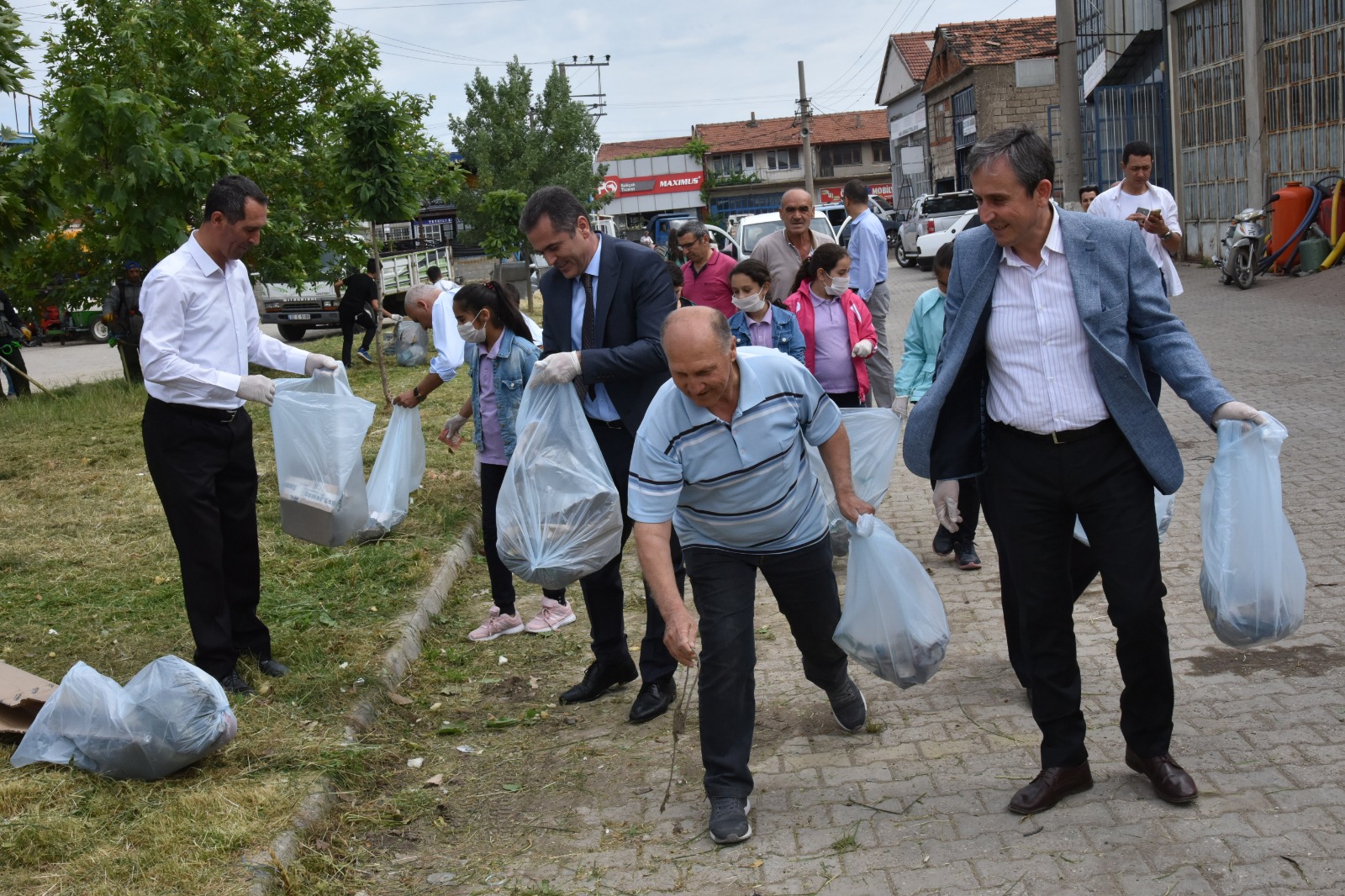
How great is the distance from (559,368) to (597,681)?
56.7 inches

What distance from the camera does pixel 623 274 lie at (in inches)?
189

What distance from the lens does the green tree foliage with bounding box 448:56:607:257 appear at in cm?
4847

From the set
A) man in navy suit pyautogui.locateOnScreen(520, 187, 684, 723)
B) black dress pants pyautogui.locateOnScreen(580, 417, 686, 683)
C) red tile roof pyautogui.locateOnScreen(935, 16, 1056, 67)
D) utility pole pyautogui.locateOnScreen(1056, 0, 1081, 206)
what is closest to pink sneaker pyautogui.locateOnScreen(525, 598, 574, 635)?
black dress pants pyautogui.locateOnScreen(580, 417, 686, 683)

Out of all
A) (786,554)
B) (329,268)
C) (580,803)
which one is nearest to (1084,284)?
(786,554)

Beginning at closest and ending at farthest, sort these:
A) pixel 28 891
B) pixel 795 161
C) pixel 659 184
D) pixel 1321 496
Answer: pixel 28 891, pixel 1321 496, pixel 659 184, pixel 795 161

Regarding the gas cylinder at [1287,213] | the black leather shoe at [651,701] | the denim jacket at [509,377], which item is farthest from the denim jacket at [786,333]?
the gas cylinder at [1287,213]

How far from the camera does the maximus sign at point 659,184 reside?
229 feet

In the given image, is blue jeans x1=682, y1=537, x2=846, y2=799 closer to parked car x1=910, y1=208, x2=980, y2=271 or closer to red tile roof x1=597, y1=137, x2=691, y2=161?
parked car x1=910, y1=208, x2=980, y2=271

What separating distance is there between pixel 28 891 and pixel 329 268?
19.2 m

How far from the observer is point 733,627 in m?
3.93

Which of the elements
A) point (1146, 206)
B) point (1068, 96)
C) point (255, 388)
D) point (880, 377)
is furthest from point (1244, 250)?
point (255, 388)

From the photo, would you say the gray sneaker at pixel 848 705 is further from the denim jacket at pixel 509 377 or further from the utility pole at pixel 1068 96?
the utility pole at pixel 1068 96

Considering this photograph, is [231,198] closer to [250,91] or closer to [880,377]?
A: [880,377]

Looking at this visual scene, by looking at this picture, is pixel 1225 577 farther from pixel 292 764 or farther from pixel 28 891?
pixel 28 891
